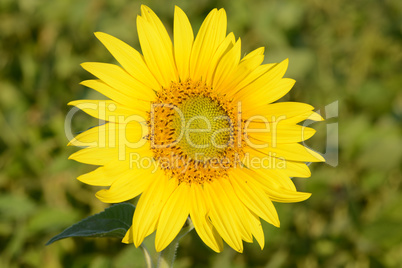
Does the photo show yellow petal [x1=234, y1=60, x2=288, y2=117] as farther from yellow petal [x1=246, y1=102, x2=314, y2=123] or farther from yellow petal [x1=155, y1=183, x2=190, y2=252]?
yellow petal [x1=155, y1=183, x2=190, y2=252]

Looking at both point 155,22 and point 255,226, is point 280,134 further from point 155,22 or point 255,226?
point 155,22

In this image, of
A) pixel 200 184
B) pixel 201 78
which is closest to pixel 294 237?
pixel 200 184

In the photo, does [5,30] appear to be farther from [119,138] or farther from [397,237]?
[397,237]

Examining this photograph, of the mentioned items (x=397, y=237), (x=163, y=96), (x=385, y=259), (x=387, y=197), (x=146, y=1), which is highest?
(x=146, y=1)

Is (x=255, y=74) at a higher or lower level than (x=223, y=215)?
higher

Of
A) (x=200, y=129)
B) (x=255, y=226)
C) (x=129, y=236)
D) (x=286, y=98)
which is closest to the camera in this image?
(x=129, y=236)

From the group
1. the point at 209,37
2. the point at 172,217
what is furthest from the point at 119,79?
the point at 172,217

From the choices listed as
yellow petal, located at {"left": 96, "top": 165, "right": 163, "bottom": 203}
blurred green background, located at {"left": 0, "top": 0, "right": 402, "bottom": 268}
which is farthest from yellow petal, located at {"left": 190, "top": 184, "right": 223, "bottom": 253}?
blurred green background, located at {"left": 0, "top": 0, "right": 402, "bottom": 268}
